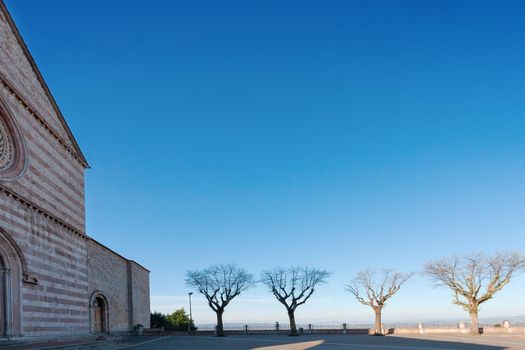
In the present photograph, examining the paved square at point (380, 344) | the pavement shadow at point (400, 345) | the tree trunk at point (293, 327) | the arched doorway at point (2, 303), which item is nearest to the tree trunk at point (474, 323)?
the paved square at point (380, 344)

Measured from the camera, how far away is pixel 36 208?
16.8 m

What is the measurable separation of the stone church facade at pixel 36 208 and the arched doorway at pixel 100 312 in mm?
11230

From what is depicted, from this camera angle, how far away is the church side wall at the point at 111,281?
3150 centimetres

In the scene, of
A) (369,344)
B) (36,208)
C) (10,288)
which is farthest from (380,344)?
(10,288)

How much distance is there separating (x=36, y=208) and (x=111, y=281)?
19.4m

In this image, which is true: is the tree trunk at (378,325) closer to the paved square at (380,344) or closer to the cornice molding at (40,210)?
the paved square at (380,344)

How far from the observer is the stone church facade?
593 inches

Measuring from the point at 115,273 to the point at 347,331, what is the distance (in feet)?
62.1

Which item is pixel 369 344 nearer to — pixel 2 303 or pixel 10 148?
pixel 2 303

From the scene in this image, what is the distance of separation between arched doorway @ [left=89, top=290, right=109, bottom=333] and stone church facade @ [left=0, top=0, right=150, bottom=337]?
11230mm

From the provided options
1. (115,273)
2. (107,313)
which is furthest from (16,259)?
(115,273)

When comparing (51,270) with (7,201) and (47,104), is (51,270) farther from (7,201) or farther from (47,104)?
(47,104)

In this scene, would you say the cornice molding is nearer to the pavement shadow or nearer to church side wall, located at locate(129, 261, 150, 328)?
the pavement shadow

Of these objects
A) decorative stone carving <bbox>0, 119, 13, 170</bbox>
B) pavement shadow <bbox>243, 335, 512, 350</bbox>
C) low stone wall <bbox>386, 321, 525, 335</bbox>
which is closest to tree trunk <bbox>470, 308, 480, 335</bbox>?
low stone wall <bbox>386, 321, 525, 335</bbox>
